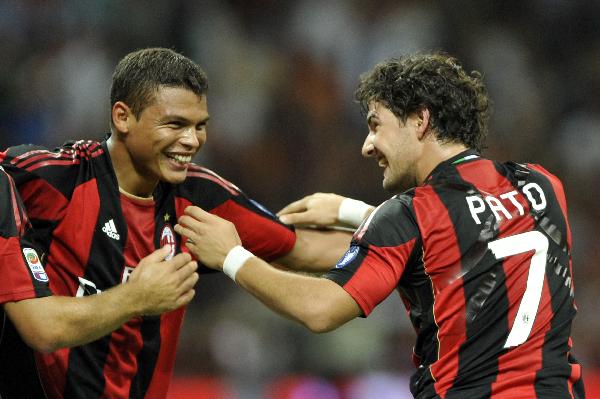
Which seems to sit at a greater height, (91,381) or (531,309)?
(531,309)

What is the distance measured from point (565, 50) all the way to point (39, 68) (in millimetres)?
5291

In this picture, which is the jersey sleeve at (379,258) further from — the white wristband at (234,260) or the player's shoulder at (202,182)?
Result: the player's shoulder at (202,182)

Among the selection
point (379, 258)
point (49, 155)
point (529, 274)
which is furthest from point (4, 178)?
point (529, 274)

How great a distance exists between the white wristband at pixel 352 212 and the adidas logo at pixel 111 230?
121 centimetres

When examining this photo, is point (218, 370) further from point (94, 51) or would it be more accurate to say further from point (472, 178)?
point (472, 178)

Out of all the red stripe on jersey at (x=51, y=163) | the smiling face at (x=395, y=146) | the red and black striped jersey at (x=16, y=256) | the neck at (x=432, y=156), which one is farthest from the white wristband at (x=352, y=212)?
the red and black striped jersey at (x=16, y=256)

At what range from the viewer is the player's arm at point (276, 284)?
3.25m

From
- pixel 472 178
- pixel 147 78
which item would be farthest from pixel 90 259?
pixel 472 178

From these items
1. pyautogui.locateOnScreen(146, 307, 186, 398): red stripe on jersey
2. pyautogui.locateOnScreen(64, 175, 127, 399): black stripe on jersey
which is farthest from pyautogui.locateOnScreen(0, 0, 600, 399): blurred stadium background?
pyautogui.locateOnScreen(64, 175, 127, 399): black stripe on jersey

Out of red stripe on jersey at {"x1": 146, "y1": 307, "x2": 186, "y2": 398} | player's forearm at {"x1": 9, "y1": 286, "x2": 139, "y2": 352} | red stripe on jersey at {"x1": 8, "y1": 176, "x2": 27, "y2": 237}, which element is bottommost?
red stripe on jersey at {"x1": 146, "y1": 307, "x2": 186, "y2": 398}

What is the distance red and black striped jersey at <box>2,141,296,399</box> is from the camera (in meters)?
3.73

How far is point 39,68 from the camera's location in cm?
859

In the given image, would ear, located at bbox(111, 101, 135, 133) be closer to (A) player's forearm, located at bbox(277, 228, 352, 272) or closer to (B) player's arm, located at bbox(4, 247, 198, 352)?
(B) player's arm, located at bbox(4, 247, 198, 352)

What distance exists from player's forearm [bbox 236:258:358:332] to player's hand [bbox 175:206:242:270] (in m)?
0.16
